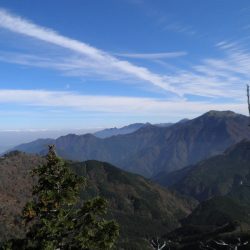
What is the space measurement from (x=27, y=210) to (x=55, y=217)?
2.05m

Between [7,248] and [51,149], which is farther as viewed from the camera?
[51,149]

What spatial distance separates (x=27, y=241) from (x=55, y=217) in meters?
2.58

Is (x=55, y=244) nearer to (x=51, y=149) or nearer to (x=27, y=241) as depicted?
(x=27, y=241)

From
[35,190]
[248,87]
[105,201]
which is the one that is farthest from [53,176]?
[248,87]

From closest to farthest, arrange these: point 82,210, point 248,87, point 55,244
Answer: point 248,87 → point 55,244 → point 82,210

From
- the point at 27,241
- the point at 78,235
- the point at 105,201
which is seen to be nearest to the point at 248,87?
the point at 105,201

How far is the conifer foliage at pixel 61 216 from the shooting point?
1271 inches

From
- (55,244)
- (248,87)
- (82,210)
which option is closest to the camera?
(248,87)

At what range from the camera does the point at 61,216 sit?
32781mm

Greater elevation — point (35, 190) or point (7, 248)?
point (35, 190)

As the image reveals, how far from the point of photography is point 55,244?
3238 cm

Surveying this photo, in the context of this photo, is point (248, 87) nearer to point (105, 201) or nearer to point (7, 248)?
point (105, 201)

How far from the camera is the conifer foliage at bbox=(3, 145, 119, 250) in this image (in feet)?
106

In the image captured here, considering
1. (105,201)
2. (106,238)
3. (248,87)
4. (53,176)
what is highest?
(248,87)
